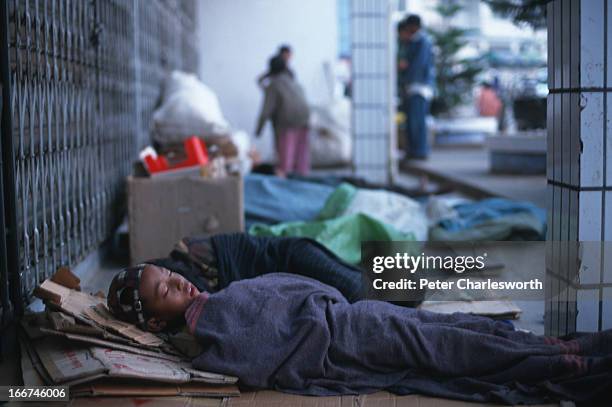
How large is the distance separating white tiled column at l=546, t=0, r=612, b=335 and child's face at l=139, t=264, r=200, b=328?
1390mm

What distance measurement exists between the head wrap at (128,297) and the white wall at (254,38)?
10.6m

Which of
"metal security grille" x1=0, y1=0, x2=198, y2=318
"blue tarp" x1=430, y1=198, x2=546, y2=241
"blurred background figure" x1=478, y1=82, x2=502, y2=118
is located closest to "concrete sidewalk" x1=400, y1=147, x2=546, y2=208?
"blue tarp" x1=430, y1=198, x2=546, y2=241

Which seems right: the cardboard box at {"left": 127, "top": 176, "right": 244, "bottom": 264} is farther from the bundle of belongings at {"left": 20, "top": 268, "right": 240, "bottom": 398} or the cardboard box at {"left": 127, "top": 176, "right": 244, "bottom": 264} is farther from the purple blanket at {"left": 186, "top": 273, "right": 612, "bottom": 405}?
A: the purple blanket at {"left": 186, "top": 273, "right": 612, "bottom": 405}

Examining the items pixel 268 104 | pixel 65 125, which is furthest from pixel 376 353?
pixel 268 104

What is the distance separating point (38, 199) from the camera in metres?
3.51

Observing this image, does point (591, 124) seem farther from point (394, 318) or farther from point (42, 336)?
point (42, 336)

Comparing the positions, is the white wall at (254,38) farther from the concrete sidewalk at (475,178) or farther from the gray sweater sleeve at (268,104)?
the gray sweater sleeve at (268,104)

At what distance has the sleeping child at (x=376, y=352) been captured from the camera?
2645 mm

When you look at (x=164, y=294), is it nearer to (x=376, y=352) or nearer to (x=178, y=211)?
(x=376, y=352)

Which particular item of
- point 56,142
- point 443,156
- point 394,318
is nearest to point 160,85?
point 56,142

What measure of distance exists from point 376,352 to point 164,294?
794mm

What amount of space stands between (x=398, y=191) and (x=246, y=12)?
7314 mm

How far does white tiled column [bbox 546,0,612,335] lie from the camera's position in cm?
285

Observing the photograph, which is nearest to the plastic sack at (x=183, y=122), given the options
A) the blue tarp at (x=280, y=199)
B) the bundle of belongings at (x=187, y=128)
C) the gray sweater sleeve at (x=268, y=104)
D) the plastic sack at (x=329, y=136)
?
the bundle of belongings at (x=187, y=128)
